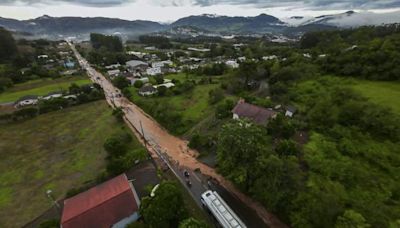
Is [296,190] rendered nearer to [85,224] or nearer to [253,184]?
[253,184]

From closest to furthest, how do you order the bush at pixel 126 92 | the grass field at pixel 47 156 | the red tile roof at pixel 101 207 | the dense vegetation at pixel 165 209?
the dense vegetation at pixel 165 209
the red tile roof at pixel 101 207
the grass field at pixel 47 156
the bush at pixel 126 92

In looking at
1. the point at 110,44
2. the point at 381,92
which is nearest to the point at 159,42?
the point at 110,44

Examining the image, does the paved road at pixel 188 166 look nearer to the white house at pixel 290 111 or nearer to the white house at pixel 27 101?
the white house at pixel 290 111

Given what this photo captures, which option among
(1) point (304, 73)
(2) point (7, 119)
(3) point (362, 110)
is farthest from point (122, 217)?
(1) point (304, 73)

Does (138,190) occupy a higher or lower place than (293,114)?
lower

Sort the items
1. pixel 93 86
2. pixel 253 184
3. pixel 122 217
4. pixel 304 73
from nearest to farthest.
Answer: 1. pixel 122 217
2. pixel 253 184
3. pixel 304 73
4. pixel 93 86

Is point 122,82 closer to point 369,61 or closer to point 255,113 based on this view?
point 255,113

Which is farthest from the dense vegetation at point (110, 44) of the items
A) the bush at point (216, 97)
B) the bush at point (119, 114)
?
the bush at point (216, 97)
